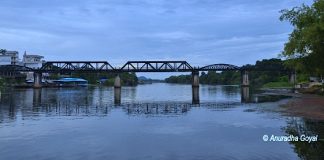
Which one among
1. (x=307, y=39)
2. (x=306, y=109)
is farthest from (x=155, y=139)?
(x=307, y=39)

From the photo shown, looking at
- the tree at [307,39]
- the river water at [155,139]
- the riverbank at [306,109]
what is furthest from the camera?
the tree at [307,39]

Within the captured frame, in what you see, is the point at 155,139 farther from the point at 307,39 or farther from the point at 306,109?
the point at 307,39

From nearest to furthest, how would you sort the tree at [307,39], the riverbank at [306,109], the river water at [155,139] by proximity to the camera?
the river water at [155,139] → the riverbank at [306,109] → the tree at [307,39]

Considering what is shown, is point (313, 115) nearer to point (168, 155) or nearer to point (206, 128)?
point (206, 128)

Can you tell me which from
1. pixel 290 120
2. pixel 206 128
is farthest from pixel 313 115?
pixel 206 128

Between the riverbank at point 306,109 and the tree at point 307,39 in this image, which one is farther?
the tree at point 307,39

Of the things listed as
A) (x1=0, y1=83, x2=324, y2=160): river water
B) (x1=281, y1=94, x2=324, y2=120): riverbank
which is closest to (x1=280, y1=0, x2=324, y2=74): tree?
(x1=281, y1=94, x2=324, y2=120): riverbank

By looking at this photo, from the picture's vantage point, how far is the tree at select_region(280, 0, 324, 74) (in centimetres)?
6788

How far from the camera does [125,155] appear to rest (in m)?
27.0

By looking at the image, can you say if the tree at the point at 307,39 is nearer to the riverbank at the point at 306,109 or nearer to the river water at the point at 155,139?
the riverbank at the point at 306,109

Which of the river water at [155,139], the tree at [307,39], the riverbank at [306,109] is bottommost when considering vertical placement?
the river water at [155,139]

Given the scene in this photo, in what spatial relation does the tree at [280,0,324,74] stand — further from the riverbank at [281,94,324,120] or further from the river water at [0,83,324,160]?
the river water at [0,83,324,160]

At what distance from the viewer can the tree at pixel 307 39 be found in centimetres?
6788

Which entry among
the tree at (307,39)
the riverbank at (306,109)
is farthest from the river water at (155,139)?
the tree at (307,39)
